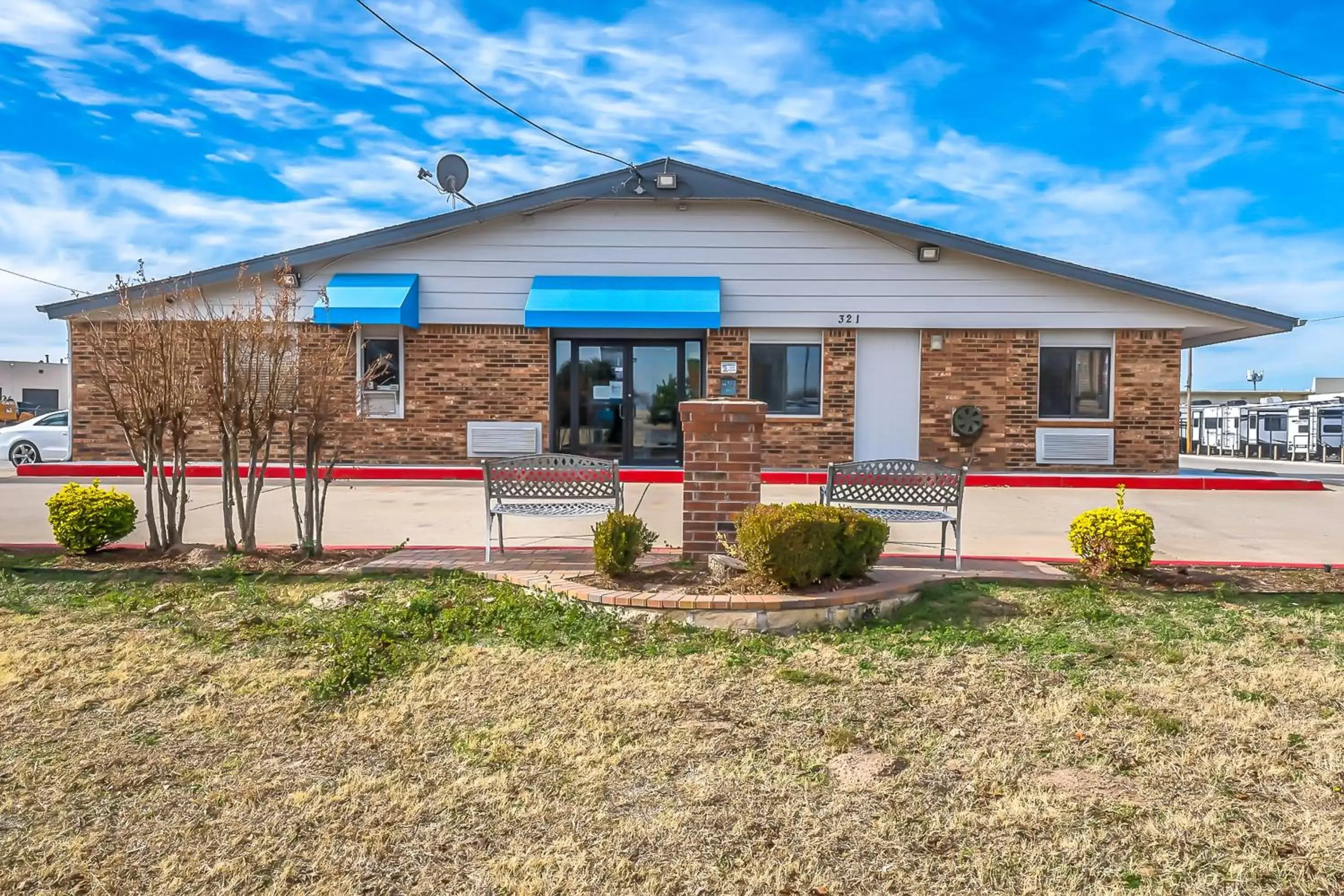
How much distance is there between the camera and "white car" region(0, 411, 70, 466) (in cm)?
1609

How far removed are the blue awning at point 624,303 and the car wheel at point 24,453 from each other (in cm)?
974

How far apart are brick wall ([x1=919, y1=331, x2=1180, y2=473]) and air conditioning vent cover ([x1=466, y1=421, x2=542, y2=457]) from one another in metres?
6.26

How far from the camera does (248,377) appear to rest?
6191 millimetres

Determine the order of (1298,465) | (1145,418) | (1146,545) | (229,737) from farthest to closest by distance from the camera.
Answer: (1298,465), (1145,418), (1146,545), (229,737)

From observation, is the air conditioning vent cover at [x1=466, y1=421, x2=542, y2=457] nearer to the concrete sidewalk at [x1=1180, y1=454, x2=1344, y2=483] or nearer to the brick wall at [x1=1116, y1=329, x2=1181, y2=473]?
the brick wall at [x1=1116, y1=329, x2=1181, y2=473]

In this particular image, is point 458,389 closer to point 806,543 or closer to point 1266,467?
point 806,543

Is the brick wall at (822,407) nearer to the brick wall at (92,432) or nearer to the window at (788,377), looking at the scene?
the window at (788,377)

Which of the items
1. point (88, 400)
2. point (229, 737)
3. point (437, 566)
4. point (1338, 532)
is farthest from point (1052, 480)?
point (88, 400)

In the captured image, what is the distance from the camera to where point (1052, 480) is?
1321cm

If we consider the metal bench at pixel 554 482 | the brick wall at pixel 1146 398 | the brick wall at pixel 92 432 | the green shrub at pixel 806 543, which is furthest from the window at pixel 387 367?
the brick wall at pixel 1146 398

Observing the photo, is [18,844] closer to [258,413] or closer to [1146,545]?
[258,413]

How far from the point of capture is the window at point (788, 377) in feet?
47.3

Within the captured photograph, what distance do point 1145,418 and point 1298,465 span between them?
53.3 feet

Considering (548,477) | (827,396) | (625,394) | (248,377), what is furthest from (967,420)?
(248,377)
